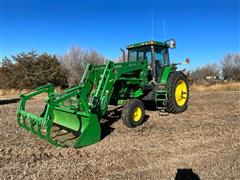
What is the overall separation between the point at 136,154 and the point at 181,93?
14.9 ft

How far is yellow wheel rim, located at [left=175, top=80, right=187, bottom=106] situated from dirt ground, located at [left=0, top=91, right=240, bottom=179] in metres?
1.83

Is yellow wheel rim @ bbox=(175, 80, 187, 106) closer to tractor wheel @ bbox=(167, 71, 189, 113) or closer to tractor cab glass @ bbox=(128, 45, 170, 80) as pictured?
tractor wheel @ bbox=(167, 71, 189, 113)

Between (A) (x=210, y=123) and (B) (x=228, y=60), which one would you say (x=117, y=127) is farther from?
(B) (x=228, y=60)

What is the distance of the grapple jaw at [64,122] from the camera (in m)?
4.24

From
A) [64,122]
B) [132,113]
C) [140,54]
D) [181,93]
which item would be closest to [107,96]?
[132,113]

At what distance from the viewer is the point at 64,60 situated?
2836 cm

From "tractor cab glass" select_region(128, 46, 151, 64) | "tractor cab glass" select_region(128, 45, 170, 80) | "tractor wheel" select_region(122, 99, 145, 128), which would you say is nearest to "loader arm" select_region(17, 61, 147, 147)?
"tractor wheel" select_region(122, 99, 145, 128)

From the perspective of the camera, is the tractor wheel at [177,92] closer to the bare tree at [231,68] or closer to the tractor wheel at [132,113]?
the tractor wheel at [132,113]

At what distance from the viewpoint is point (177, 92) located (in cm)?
795

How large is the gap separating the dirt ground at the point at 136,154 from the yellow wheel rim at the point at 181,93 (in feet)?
6.00

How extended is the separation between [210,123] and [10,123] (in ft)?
19.8

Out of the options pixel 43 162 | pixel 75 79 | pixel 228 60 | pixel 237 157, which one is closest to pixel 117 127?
pixel 43 162

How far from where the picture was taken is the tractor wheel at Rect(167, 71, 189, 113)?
7.32m

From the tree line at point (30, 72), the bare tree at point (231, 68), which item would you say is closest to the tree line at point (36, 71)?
the tree line at point (30, 72)
